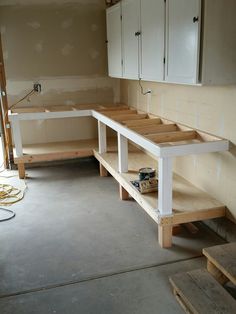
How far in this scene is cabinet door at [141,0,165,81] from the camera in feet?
9.90

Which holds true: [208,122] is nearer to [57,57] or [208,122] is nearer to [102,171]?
[102,171]

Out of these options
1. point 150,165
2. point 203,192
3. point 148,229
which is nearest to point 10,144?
point 150,165

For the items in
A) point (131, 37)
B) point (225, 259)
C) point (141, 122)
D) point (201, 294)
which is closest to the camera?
point (201, 294)

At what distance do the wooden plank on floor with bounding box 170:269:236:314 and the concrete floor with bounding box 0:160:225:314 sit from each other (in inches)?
4.8

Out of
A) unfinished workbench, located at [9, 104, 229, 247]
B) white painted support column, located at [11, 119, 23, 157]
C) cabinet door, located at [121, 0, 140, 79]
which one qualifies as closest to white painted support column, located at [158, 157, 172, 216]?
unfinished workbench, located at [9, 104, 229, 247]

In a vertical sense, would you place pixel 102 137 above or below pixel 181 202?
above

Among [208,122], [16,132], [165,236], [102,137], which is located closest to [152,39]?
[208,122]

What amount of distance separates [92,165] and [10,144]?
4.13 ft

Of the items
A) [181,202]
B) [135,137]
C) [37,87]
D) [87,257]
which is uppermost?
[37,87]

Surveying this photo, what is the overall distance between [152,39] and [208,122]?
995 mm

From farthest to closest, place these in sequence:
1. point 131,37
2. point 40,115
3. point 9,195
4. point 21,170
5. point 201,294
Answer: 1. point 21,170
2. point 40,115
3. point 9,195
4. point 131,37
5. point 201,294

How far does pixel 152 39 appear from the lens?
324cm

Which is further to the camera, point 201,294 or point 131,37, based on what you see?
point 131,37

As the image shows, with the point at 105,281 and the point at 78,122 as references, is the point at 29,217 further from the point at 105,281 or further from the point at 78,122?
the point at 78,122
